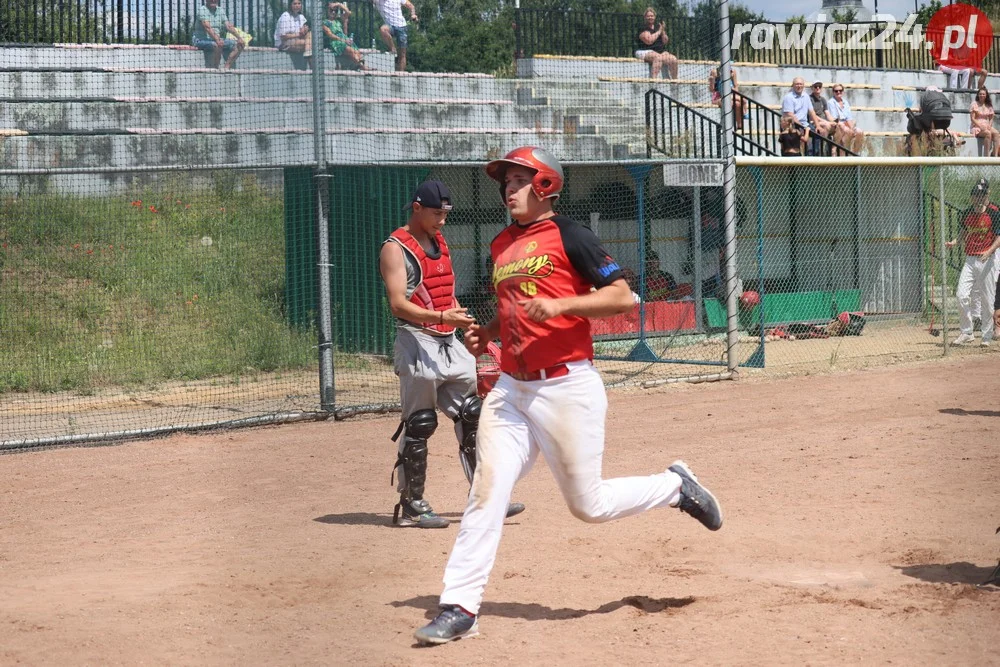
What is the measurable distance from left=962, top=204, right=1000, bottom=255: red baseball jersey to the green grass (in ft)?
28.5

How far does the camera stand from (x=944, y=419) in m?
10.5

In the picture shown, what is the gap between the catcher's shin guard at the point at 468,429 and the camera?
7.22m

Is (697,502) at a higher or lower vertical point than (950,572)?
higher

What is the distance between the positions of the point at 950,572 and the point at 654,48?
10.5 metres

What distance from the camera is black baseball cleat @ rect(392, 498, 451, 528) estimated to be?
727 centimetres

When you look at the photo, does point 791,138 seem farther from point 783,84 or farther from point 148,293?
point 148,293

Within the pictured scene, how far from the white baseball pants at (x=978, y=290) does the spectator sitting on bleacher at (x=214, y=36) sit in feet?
32.2

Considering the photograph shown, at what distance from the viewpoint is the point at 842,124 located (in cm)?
2098

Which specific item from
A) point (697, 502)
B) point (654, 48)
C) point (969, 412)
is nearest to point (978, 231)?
point (654, 48)

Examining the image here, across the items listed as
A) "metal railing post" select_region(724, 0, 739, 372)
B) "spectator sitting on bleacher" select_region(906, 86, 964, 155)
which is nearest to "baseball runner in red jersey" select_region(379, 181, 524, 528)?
"metal railing post" select_region(724, 0, 739, 372)

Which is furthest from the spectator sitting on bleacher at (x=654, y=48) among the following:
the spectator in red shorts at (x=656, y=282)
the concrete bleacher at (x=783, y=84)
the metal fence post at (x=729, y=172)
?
the spectator in red shorts at (x=656, y=282)

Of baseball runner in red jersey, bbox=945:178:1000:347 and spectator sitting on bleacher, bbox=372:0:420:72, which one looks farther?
baseball runner in red jersey, bbox=945:178:1000:347

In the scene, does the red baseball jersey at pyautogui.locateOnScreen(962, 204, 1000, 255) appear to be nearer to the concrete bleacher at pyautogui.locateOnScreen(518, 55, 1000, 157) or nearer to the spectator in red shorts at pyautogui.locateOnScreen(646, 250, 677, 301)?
the concrete bleacher at pyautogui.locateOnScreen(518, 55, 1000, 157)

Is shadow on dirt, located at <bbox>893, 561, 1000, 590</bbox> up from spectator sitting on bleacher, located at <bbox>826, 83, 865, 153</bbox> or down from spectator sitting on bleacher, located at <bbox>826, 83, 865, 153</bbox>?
down
